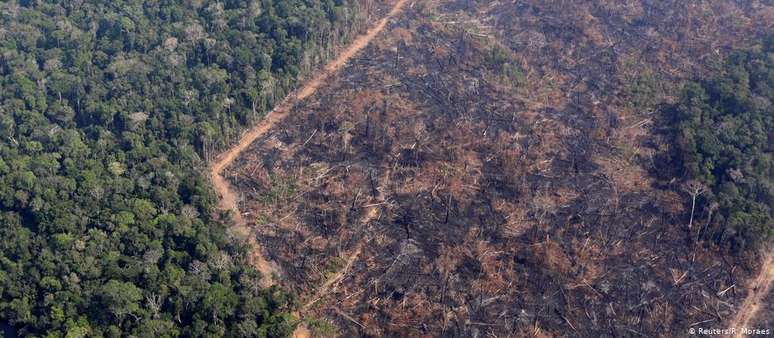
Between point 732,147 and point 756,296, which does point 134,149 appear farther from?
point 732,147

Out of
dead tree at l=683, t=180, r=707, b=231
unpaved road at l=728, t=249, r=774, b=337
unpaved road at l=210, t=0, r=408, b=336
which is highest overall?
unpaved road at l=210, t=0, r=408, b=336

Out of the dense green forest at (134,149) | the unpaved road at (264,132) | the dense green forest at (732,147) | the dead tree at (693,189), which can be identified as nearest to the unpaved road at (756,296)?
the dense green forest at (732,147)

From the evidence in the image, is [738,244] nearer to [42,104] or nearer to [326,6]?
[326,6]

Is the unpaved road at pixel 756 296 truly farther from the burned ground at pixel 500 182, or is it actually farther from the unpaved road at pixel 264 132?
the unpaved road at pixel 264 132

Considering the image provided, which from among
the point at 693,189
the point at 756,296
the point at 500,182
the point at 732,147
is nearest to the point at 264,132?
the point at 500,182

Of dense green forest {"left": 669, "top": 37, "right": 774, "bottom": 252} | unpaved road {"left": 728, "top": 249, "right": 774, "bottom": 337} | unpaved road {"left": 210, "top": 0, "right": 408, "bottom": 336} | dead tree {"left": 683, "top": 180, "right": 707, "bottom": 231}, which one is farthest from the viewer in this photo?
dead tree {"left": 683, "top": 180, "right": 707, "bottom": 231}

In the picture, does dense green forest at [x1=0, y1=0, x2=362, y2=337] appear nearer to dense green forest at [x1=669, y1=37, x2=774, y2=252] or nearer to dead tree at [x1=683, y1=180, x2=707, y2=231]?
dead tree at [x1=683, y1=180, x2=707, y2=231]

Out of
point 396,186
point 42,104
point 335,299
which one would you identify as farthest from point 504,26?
point 42,104

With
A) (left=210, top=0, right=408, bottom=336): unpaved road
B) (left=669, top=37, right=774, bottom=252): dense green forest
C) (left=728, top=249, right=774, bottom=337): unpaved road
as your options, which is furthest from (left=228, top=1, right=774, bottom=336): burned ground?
(left=669, top=37, right=774, bottom=252): dense green forest
